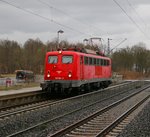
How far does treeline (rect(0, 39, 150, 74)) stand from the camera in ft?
271

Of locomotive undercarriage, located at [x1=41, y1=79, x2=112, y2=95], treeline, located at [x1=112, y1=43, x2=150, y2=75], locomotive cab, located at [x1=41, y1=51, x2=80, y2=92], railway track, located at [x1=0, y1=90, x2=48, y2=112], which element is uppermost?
treeline, located at [x1=112, y1=43, x2=150, y2=75]

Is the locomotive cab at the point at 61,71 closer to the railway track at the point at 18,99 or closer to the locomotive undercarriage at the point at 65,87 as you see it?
the locomotive undercarriage at the point at 65,87

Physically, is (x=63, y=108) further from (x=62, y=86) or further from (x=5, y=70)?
(x=5, y=70)

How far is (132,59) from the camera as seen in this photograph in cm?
9925

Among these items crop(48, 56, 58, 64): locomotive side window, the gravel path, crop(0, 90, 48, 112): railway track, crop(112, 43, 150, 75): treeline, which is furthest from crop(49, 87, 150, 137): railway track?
crop(112, 43, 150, 75): treeline

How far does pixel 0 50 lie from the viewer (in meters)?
84.8

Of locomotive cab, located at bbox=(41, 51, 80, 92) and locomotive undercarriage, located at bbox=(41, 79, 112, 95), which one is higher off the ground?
locomotive cab, located at bbox=(41, 51, 80, 92)

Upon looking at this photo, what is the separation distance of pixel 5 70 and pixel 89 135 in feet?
269

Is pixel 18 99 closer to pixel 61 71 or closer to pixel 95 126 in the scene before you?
pixel 61 71

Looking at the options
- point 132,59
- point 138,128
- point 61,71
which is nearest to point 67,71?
point 61,71

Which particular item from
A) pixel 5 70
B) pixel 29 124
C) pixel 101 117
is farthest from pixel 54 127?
pixel 5 70

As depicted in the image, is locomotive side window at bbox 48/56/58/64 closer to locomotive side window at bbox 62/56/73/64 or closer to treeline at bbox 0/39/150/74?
locomotive side window at bbox 62/56/73/64

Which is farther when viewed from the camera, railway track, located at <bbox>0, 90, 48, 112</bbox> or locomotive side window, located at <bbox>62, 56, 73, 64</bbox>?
locomotive side window, located at <bbox>62, 56, 73, 64</bbox>

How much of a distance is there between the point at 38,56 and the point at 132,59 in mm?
29955
